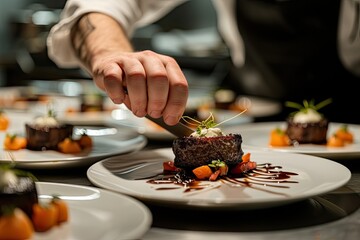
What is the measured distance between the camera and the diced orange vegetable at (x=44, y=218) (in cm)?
130

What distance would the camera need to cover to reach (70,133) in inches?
90.4

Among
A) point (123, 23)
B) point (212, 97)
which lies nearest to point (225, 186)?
point (123, 23)

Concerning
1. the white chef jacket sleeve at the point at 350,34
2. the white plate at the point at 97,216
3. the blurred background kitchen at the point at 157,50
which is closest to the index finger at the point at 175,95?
the white plate at the point at 97,216

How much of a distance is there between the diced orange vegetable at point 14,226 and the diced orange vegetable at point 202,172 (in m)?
0.63

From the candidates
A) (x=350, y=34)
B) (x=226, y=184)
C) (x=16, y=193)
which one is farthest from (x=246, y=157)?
(x=350, y=34)

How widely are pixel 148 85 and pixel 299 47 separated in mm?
1951

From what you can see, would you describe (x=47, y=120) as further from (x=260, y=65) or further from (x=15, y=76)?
(x=15, y=76)

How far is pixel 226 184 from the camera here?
5.62 ft

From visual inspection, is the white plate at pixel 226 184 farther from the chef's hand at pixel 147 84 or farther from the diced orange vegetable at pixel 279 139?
the diced orange vegetable at pixel 279 139

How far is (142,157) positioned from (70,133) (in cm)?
39

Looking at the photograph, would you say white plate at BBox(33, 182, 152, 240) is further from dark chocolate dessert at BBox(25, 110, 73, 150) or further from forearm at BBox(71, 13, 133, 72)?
forearm at BBox(71, 13, 133, 72)

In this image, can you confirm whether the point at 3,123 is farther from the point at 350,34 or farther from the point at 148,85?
the point at 350,34

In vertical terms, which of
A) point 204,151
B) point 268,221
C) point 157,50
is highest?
point 157,50

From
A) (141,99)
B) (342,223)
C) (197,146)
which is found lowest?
(342,223)
